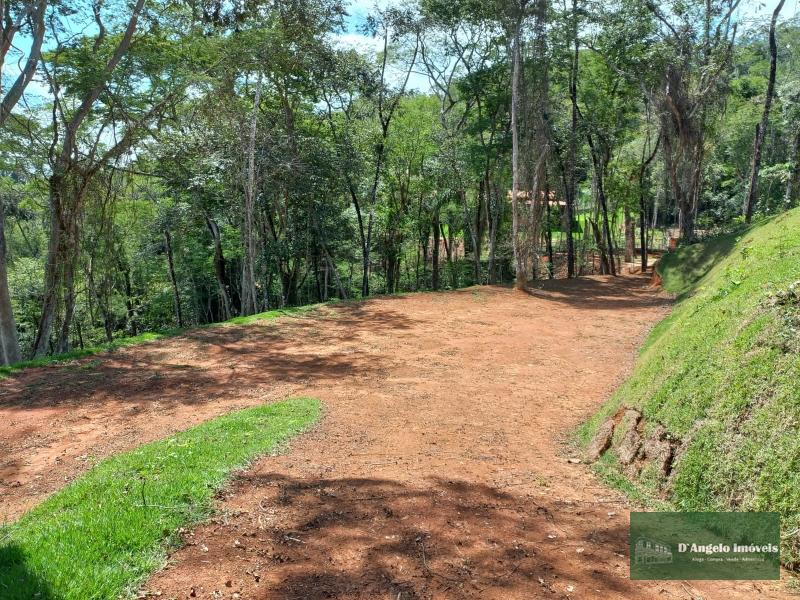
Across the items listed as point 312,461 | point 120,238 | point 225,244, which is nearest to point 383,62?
point 225,244

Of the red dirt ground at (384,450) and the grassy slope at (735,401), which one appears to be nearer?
the red dirt ground at (384,450)

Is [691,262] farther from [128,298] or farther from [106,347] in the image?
[128,298]

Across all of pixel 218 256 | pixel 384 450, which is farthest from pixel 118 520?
pixel 218 256

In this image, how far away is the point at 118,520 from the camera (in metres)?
3.67

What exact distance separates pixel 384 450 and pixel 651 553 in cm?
306

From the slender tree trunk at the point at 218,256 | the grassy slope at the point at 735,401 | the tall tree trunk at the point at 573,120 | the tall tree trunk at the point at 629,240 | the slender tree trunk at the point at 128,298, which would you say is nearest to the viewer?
the grassy slope at the point at 735,401

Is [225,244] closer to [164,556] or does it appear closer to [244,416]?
[244,416]

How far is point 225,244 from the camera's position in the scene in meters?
24.3

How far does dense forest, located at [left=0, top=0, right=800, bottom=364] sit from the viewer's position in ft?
46.0

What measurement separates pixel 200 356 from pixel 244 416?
4.66 metres

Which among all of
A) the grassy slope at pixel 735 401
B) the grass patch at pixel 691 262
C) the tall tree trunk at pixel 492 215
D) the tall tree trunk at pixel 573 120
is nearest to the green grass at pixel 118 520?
the grassy slope at pixel 735 401

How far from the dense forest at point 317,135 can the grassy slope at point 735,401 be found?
451 inches

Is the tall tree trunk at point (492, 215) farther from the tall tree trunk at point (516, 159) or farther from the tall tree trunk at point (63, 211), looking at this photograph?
the tall tree trunk at point (63, 211)

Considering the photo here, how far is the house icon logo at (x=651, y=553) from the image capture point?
3432 millimetres
